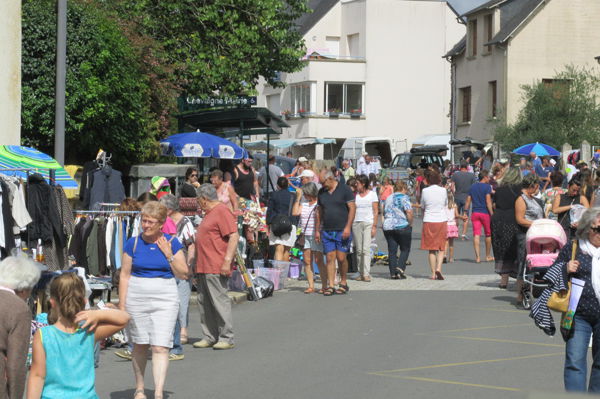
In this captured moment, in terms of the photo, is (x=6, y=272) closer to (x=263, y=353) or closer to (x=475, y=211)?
(x=263, y=353)

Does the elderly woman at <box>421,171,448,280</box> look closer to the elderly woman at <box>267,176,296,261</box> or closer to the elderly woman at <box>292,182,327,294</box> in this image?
the elderly woman at <box>292,182,327,294</box>

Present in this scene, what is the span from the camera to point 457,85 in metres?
56.1

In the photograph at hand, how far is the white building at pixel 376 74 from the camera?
65.8 metres

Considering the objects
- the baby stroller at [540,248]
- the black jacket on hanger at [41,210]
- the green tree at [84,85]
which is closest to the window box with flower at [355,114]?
the green tree at [84,85]

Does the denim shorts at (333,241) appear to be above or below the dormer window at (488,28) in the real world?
below

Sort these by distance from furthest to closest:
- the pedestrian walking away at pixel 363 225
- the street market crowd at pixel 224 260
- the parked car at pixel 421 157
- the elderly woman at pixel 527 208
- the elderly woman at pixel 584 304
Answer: the parked car at pixel 421 157 → the pedestrian walking away at pixel 363 225 → the elderly woman at pixel 527 208 → the elderly woman at pixel 584 304 → the street market crowd at pixel 224 260

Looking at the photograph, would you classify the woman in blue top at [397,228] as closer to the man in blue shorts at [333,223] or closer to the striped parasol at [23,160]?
the man in blue shorts at [333,223]

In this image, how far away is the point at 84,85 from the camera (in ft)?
75.9

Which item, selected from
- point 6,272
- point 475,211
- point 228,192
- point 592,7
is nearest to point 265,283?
point 228,192

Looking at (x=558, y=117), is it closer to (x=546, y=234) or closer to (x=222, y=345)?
(x=546, y=234)

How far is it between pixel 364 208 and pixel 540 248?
4.49 meters

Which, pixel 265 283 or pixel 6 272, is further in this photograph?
pixel 265 283

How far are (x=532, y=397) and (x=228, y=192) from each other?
15125 millimetres

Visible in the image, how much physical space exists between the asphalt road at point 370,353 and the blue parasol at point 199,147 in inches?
294
